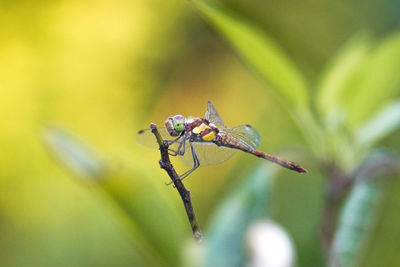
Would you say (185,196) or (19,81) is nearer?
(185,196)

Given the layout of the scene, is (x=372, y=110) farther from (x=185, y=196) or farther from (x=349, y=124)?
(x=185, y=196)

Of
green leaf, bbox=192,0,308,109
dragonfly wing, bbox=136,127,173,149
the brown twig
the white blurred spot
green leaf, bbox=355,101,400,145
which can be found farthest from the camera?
green leaf, bbox=355,101,400,145

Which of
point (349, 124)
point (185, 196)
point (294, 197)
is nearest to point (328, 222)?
point (349, 124)

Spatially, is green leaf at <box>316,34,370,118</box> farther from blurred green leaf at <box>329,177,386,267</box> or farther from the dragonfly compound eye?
the dragonfly compound eye

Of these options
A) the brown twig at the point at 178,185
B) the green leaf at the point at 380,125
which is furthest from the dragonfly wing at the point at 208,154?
the green leaf at the point at 380,125

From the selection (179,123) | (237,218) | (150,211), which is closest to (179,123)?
(179,123)

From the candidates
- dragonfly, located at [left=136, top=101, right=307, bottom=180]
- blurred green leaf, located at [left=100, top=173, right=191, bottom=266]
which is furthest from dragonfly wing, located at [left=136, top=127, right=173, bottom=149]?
blurred green leaf, located at [left=100, top=173, right=191, bottom=266]

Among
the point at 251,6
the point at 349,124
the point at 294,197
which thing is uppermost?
the point at 251,6
